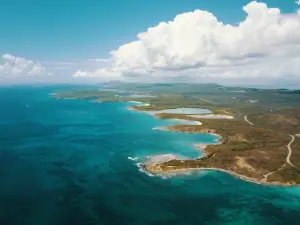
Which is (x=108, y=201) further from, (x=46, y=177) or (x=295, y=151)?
(x=295, y=151)

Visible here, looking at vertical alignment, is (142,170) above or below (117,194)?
above

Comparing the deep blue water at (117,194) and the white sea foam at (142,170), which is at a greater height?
the white sea foam at (142,170)

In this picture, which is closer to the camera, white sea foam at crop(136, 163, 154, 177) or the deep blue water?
the deep blue water

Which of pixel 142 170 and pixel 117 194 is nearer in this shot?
pixel 117 194

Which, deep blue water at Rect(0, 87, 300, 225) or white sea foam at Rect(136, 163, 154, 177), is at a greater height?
white sea foam at Rect(136, 163, 154, 177)

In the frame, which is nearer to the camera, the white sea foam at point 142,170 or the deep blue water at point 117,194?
the deep blue water at point 117,194

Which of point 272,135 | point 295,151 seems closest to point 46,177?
point 295,151

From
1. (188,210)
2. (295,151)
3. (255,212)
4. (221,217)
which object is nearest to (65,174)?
(188,210)

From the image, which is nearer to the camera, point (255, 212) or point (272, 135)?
point (255, 212)

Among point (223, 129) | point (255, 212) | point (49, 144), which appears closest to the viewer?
point (255, 212)

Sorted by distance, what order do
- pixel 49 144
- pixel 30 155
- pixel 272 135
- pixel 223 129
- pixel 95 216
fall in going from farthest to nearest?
pixel 223 129 < pixel 272 135 < pixel 49 144 < pixel 30 155 < pixel 95 216
